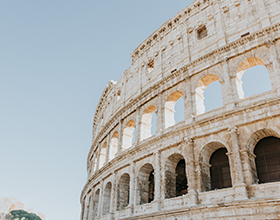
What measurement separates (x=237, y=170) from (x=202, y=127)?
257 cm

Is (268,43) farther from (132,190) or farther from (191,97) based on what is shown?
(132,190)

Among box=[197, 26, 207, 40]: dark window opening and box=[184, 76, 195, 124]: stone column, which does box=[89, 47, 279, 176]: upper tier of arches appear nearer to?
box=[184, 76, 195, 124]: stone column

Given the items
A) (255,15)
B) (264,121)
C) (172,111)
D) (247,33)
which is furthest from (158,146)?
(255,15)

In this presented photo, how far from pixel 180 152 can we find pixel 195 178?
1552 mm

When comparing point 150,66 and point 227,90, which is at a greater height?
point 150,66

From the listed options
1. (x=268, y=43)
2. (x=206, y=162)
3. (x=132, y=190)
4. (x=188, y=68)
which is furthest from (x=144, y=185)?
(x=268, y=43)

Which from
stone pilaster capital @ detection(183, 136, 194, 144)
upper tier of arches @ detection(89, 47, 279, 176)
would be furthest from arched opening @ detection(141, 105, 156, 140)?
stone pilaster capital @ detection(183, 136, 194, 144)

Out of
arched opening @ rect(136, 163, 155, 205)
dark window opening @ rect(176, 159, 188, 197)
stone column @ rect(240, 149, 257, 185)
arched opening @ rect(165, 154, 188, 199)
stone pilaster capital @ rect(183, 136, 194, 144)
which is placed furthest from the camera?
dark window opening @ rect(176, 159, 188, 197)

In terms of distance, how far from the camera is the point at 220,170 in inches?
492

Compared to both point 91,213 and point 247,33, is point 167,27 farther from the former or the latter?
point 91,213

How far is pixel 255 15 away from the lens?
45.2 ft

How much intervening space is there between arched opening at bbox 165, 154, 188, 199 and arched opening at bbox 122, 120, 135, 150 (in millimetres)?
4193

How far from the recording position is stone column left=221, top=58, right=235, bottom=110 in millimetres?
12162

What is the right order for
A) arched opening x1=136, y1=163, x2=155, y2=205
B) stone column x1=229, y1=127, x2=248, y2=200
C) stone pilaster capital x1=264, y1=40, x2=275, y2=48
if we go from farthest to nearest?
arched opening x1=136, y1=163, x2=155, y2=205 < stone pilaster capital x1=264, y1=40, x2=275, y2=48 < stone column x1=229, y1=127, x2=248, y2=200
